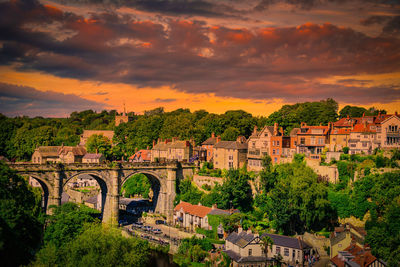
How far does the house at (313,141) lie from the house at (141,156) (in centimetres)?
3703

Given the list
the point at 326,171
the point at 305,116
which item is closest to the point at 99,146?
the point at 305,116

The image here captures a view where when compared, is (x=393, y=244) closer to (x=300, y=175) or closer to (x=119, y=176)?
(x=300, y=175)

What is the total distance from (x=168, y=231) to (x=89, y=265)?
941 inches

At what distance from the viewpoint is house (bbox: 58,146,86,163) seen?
95812 millimetres

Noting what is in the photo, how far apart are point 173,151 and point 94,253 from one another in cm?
4218

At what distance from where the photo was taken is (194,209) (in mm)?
59375

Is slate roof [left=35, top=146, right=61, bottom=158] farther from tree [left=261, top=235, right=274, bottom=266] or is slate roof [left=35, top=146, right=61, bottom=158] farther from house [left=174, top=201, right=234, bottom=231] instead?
tree [left=261, top=235, right=274, bottom=266]

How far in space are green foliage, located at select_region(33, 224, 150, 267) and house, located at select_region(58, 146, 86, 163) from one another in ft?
187

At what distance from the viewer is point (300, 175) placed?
178 ft

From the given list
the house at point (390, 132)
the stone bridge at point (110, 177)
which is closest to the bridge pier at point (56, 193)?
the stone bridge at point (110, 177)

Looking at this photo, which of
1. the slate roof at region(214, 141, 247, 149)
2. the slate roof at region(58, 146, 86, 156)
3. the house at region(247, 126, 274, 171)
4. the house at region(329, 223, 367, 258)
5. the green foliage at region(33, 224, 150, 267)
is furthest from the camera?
the slate roof at region(58, 146, 86, 156)

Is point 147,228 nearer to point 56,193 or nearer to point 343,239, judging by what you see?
point 56,193

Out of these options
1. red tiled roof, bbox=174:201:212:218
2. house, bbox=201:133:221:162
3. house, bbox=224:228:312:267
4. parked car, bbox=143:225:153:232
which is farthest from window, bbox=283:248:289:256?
house, bbox=201:133:221:162

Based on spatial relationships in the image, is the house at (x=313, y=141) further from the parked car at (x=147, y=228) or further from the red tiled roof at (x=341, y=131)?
the parked car at (x=147, y=228)
